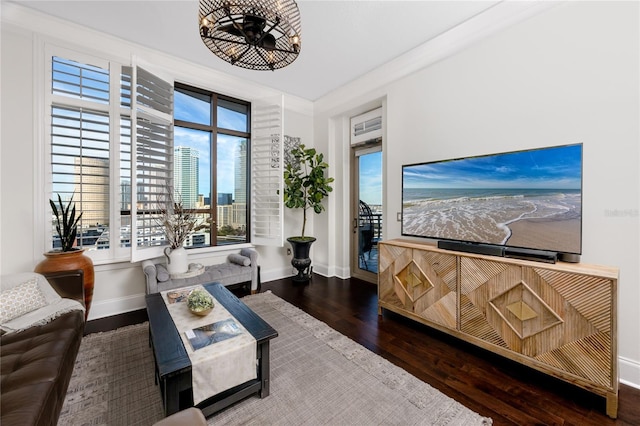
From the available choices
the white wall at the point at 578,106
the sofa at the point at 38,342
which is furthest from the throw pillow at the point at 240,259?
A: the white wall at the point at 578,106

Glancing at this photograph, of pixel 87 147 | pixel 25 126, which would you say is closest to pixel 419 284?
pixel 87 147

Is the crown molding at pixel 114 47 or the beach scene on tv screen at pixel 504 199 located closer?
the beach scene on tv screen at pixel 504 199

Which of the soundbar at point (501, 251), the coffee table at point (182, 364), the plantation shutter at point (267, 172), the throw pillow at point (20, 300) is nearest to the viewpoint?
the coffee table at point (182, 364)

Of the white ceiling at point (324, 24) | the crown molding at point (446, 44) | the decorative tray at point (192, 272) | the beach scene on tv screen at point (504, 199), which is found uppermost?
the white ceiling at point (324, 24)

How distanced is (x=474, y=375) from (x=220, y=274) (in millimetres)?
2842

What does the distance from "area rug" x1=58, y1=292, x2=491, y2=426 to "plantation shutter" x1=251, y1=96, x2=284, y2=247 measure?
1880 millimetres

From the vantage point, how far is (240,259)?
3.61 metres

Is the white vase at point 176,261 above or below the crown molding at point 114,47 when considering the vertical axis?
below

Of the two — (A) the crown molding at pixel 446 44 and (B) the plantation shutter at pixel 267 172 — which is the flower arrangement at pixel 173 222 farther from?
(A) the crown molding at pixel 446 44

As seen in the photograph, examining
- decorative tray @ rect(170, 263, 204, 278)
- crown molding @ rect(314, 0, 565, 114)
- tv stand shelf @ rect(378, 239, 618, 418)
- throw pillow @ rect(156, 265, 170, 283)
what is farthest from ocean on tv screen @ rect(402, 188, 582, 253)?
throw pillow @ rect(156, 265, 170, 283)

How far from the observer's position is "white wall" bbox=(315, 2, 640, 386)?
1.84 meters

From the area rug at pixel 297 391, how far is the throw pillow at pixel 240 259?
1.40 meters

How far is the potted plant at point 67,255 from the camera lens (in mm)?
2381

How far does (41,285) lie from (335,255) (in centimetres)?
357
